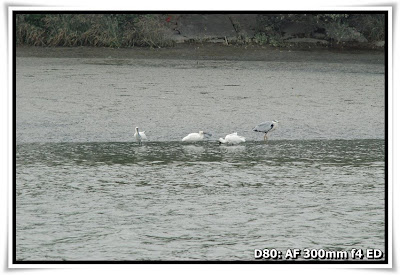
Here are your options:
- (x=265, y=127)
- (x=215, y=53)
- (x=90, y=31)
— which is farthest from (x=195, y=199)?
(x=90, y=31)

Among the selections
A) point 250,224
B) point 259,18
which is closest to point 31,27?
point 259,18

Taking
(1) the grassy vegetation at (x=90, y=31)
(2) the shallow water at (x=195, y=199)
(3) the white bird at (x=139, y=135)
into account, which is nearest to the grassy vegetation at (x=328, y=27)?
(1) the grassy vegetation at (x=90, y=31)

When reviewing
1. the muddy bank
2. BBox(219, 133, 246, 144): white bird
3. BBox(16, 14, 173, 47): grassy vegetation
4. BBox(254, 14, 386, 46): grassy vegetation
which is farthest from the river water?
BBox(254, 14, 386, 46): grassy vegetation

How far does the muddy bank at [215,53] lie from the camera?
16844 millimetres

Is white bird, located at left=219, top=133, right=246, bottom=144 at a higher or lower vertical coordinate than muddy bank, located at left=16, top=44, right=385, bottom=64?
lower

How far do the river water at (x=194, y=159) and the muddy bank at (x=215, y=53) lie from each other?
38 cm

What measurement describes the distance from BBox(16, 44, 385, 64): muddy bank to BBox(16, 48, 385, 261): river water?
382mm

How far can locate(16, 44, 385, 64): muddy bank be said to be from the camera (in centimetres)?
1684

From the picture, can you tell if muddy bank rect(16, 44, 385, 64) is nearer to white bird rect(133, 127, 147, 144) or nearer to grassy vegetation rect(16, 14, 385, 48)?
grassy vegetation rect(16, 14, 385, 48)

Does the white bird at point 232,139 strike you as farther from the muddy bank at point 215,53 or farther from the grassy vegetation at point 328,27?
the grassy vegetation at point 328,27

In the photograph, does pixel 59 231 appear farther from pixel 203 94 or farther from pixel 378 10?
pixel 203 94

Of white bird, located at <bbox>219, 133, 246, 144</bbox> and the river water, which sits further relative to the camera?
white bird, located at <bbox>219, 133, 246, 144</bbox>

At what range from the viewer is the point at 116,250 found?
6480 mm

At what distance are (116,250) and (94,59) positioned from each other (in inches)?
405
